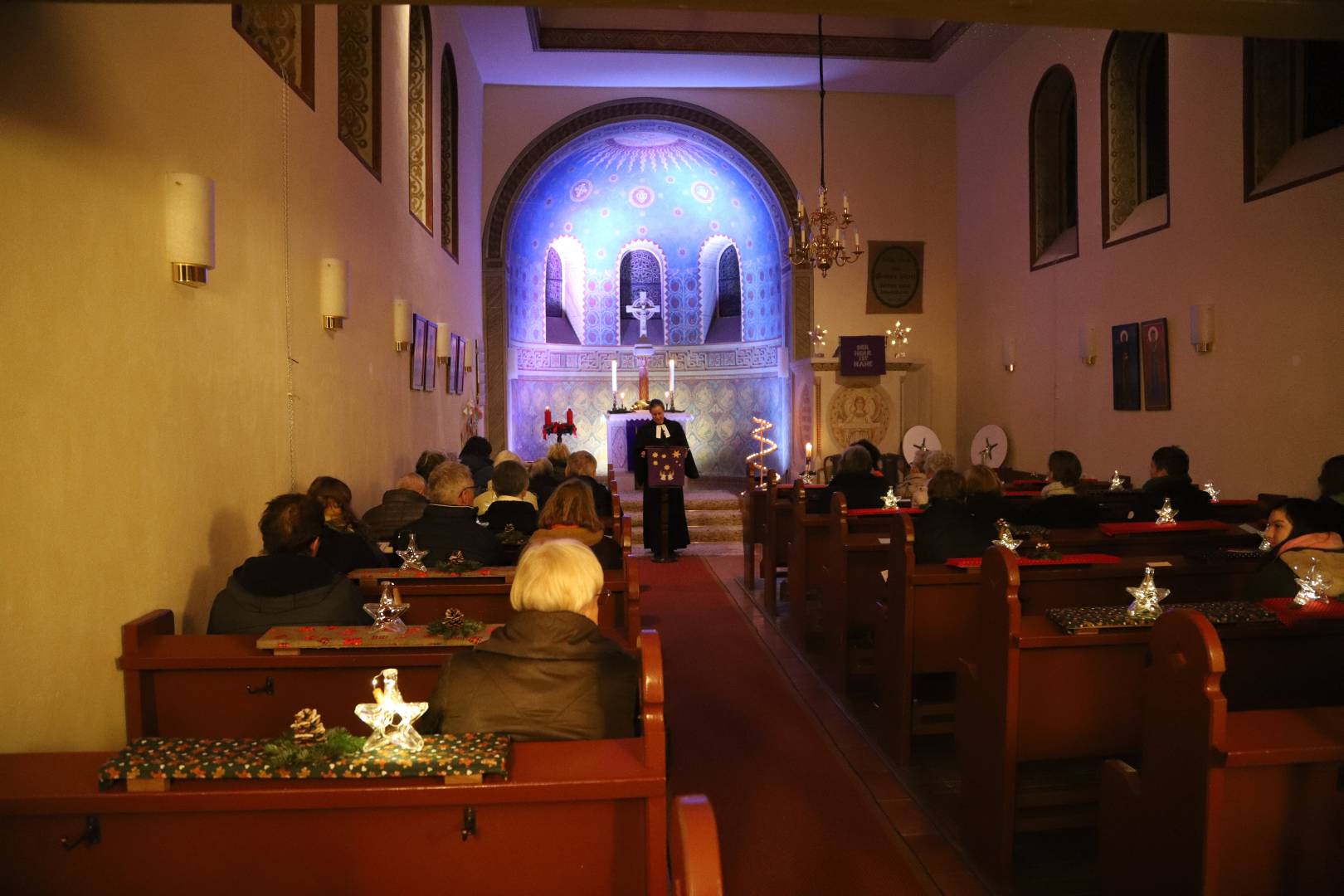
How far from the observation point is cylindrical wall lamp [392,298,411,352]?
8.03 meters

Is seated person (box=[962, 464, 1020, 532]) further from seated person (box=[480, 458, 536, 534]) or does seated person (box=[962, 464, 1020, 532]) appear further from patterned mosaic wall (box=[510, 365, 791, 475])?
patterned mosaic wall (box=[510, 365, 791, 475])

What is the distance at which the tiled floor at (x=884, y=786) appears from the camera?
358 centimetres

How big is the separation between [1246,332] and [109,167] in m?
8.27

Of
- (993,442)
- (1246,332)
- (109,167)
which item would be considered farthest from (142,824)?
(993,442)

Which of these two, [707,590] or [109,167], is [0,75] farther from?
[707,590]

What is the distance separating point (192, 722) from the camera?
3.17 m

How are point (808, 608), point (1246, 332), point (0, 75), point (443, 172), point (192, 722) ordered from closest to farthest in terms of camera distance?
point (0, 75) → point (192, 722) → point (808, 608) → point (1246, 332) → point (443, 172)

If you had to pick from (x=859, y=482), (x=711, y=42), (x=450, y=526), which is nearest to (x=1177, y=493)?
(x=859, y=482)

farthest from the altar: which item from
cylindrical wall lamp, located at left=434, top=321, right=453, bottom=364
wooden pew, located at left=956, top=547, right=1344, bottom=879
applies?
wooden pew, located at left=956, top=547, right=1344, bottom=879

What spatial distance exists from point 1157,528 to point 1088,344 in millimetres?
5494

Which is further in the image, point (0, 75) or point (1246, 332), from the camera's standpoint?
point (1246, 332)

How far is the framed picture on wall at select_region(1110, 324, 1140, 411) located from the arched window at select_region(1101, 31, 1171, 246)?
1008 millimetres

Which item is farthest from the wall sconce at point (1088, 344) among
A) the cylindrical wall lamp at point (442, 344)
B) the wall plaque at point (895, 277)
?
the cylindrical wall lamp at point (442, 344)

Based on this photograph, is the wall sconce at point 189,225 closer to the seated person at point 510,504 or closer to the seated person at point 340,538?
the seated person at point 340,538
